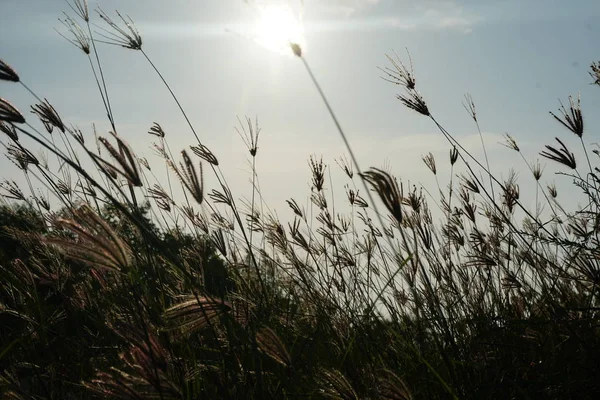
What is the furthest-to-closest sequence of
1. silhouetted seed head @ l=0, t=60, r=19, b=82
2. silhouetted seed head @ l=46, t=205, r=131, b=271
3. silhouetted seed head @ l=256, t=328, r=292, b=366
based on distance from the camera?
silhouetted seed head @ l=0, t=60, r=19, b=82, silhouetted seed head @ l=256, t=328, r=292, b=366, silhouetted seed head @ l=46, t=205, r=131, b=271

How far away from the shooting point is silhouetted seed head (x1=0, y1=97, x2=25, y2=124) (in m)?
1.49

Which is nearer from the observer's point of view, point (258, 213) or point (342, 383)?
point (342, 383)

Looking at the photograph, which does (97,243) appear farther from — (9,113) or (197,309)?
(9,113)

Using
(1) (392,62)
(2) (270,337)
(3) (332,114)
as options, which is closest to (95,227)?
(2) (270,337)

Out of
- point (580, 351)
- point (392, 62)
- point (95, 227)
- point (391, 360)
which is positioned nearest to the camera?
point (95, 227)

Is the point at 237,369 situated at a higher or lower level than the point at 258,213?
lower

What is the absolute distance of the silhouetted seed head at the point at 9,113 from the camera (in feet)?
4.90

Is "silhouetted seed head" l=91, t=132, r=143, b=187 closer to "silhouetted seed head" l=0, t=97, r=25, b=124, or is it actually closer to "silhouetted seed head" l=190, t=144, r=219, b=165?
"silhouetted seed head" l=0, t=97, r=25, b=124

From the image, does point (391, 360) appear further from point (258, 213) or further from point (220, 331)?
point (258, 213)

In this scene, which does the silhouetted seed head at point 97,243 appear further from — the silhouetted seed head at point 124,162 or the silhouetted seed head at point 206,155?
the silhouetted seed head at point 206,155

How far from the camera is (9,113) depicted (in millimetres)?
1545

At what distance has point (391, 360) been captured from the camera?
226 centimetres

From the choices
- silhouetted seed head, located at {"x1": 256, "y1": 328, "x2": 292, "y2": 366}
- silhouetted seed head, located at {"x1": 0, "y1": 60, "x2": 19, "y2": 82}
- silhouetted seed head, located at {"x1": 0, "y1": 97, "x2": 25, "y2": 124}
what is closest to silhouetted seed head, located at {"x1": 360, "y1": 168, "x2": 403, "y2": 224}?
silhouetted seed head, located at {"x1": 256, "y1": 328, "x2": 292, "y2": 366}

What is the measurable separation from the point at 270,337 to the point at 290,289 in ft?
5.08
